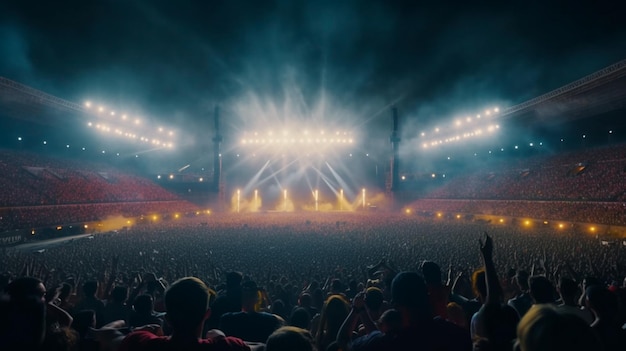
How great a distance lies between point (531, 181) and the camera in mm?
43750

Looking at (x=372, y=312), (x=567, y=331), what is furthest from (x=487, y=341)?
(x=372, y=312)

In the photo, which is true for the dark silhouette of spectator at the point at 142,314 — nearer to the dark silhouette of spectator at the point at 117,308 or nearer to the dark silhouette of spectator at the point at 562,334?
the dark silhouette of spectator at the point at 117,308

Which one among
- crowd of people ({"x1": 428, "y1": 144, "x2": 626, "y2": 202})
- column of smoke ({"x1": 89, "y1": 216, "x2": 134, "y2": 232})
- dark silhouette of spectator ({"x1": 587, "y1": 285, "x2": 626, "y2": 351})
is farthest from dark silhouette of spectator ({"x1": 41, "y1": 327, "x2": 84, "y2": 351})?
crowd of people ({"x1": 428, "y1": 144, "x2": 626, "y2": 202})

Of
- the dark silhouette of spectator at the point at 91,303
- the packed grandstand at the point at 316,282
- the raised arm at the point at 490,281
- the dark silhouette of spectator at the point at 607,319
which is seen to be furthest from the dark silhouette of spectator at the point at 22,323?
the dark silhouette of spectator at the point at 607,319

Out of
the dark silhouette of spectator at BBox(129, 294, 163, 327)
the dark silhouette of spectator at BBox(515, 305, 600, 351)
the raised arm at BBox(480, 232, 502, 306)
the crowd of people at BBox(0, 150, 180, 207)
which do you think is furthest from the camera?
the crowd of people at BBox(0, 150, 180, 207)

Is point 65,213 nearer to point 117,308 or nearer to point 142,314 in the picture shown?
point 117,308

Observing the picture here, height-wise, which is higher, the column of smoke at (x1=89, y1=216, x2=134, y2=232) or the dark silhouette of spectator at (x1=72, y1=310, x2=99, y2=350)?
the dark silhouette of spectator at (x1=72, y1=310, x2=99, y2=350)

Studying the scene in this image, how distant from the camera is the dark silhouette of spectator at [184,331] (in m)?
2.46

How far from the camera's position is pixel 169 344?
246 cm

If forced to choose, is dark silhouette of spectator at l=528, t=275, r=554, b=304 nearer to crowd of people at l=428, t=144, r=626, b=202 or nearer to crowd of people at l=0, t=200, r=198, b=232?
crowd of people at l=0, t=200, r=198, b=232

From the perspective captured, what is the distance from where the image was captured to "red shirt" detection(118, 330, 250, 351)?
2.44m

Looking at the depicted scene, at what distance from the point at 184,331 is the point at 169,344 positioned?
12 cm

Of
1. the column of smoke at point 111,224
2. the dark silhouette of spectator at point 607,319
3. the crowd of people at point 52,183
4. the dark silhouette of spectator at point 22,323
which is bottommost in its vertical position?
the column of smoke at point 111,224

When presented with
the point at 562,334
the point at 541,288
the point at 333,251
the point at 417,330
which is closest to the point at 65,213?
the point at 333,251
